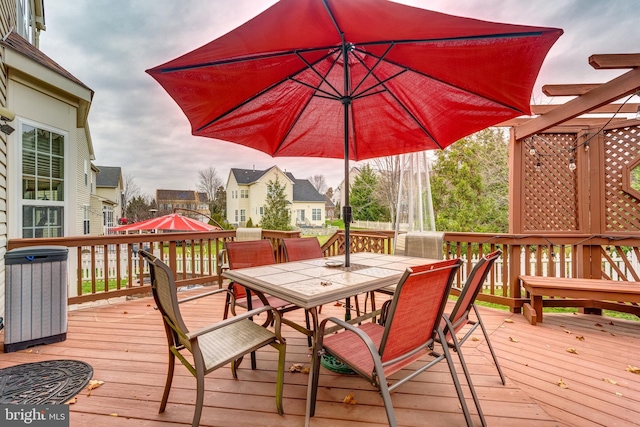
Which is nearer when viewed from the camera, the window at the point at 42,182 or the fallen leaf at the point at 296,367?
the fallen leaf at the point at 296,367

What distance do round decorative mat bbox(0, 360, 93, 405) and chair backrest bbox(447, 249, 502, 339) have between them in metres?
2.71

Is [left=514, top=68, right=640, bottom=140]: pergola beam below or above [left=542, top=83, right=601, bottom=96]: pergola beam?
below

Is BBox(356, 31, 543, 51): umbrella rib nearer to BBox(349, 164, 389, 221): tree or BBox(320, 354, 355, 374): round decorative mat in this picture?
BBox(320, 354, 355, 374): round decorative mat

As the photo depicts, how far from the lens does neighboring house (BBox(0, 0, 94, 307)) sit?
11.0 feet

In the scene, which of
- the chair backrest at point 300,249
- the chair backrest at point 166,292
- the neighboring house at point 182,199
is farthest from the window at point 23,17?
the neighboring house at point 182,199

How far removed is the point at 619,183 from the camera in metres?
4.29

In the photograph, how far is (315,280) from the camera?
200 cm

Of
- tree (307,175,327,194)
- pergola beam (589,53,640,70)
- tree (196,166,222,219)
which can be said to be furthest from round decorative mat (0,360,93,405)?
tree (307,175,327,194)

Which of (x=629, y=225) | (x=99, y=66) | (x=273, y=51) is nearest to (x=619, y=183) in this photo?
(x=629, y=225)

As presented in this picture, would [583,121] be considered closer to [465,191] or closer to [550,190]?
[550,190]

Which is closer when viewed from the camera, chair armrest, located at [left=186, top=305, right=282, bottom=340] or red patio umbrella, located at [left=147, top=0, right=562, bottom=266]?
chair armrest, located at [left=186, top=305, right=282, bottom=340]

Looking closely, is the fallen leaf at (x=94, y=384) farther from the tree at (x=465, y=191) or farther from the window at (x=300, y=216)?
the window at (x=300, y=216)

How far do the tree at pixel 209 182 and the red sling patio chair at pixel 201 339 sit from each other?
28223mm

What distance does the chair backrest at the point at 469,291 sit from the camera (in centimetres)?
176
